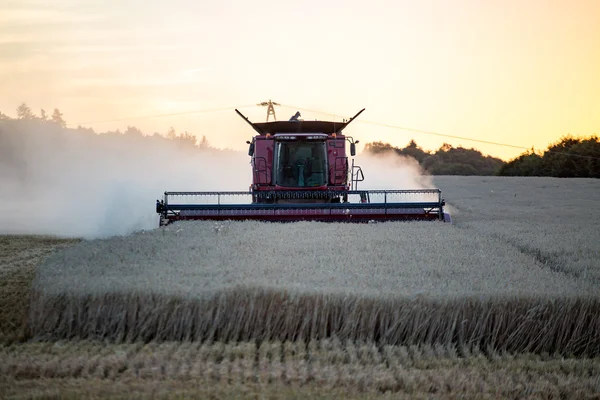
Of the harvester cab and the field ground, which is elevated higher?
the harvester cab

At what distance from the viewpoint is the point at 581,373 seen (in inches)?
248

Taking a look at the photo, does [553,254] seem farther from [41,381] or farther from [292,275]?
[41,381]

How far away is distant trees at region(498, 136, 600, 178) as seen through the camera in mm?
41188

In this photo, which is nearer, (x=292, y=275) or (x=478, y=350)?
(x=478, y=350)

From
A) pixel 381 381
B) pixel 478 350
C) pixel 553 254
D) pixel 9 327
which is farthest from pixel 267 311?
pixel 553 254

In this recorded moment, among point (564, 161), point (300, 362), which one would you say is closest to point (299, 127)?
point (300, 362)

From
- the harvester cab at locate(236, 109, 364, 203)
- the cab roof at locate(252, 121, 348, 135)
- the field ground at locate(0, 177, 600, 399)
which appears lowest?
the field ground at locate(0, 177, 600, 399)

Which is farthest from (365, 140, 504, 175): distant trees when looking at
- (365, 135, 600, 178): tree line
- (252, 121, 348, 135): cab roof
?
(252, 121, 348, 135): cab roof

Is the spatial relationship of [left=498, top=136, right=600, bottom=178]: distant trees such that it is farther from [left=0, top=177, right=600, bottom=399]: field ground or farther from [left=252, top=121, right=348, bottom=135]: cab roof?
[left=0, top=177, right=600, bottom=399]: field ground

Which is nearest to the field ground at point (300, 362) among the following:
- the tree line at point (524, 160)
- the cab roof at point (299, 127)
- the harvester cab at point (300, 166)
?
the harvester cab at point (300, 166)

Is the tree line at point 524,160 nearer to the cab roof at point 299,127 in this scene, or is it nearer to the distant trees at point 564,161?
the distant trees at point 564,161

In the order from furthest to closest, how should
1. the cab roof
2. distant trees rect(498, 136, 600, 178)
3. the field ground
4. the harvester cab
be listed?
distant trees rect(498, 136, 600, 178) < the cab roof < the harvester cab < the field ground

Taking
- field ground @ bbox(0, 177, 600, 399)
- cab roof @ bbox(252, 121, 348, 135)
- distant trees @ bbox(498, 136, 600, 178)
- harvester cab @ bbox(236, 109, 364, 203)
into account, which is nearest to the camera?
field ground @ bbox(0, 177, 600, 399)

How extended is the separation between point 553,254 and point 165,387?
6925 millimetres
